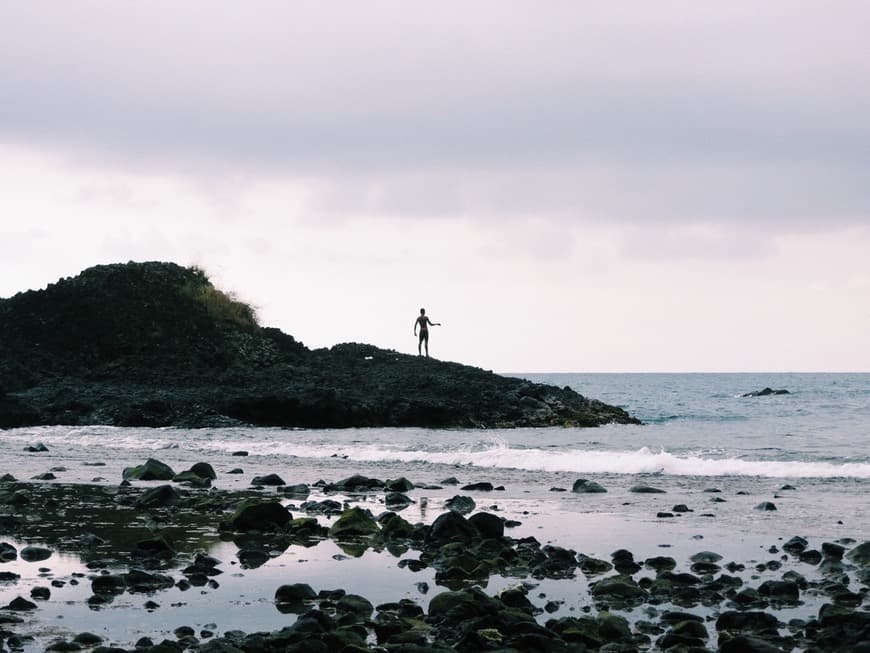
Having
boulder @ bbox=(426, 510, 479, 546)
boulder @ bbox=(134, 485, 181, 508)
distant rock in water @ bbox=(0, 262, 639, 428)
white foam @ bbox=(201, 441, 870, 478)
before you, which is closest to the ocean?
white foam @ bbox=(201, 441, 870, 478)

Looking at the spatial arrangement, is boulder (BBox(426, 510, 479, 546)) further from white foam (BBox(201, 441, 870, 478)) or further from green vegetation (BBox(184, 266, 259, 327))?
green vegetation (BBox(184, 266, 259, 327))

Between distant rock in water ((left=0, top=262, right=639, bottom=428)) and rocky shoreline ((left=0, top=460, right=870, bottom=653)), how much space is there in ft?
70.2

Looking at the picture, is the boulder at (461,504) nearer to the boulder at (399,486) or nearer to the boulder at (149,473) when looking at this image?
the boulder at (399,486)

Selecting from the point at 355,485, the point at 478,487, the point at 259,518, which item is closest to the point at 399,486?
the point at 355,485

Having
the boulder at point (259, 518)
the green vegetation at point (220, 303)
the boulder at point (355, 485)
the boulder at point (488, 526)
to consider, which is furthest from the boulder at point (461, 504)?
the green vegetation at point (220, 303)

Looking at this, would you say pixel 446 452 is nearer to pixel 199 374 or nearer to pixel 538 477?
pixel 538 477

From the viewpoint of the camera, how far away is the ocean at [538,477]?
12445mm

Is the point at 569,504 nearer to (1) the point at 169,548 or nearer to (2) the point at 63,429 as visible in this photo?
(1) the point at 169,548

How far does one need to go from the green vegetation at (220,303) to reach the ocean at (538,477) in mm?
14834

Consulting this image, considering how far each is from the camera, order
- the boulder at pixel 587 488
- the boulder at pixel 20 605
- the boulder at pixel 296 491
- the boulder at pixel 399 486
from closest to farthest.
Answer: the boulder at pixel 20 605 < the boulder at pixel 296 491 < the boulder at pixel 587 488 < the boulder at pixel 399 486

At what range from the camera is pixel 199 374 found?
157ft

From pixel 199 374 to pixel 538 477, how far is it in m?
25.5

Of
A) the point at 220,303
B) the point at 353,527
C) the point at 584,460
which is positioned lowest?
the point at 353,527

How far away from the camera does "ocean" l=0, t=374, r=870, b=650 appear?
1245cm
